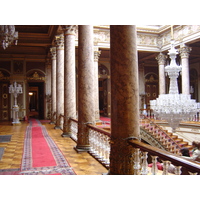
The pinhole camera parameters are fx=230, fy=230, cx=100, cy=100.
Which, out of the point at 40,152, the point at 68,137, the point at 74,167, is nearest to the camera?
the point at 74,167

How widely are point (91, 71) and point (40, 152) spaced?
2334mm

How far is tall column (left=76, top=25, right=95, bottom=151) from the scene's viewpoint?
558cm

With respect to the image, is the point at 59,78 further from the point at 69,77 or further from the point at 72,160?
the point at 72,160

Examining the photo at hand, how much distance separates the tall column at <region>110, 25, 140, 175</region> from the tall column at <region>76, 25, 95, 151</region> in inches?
93.6

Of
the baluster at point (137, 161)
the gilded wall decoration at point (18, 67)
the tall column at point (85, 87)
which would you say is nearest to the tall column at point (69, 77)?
the tall column at point (85, 87)

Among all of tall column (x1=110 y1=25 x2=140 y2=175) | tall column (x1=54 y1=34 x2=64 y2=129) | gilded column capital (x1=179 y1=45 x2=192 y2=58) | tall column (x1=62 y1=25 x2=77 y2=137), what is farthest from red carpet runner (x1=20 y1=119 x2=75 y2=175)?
gilded column capital (x1=179 y1=45 x2=192 y2=58)

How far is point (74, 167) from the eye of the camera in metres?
4.25

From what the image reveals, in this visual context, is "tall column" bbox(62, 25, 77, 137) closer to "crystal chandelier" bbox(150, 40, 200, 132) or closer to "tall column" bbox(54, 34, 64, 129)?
"tall column" bbox(54, 34, 64, 129)

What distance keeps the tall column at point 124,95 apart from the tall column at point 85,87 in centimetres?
238

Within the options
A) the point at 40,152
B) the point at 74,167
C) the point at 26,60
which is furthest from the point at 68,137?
the point at 26,60

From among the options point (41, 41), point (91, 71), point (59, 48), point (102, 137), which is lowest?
point (102, 137)

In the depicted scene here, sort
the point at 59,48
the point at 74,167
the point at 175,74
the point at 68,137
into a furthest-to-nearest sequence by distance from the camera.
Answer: the point at 59,48
the point at 68,137
the point at 175,74
the point at 74,167
